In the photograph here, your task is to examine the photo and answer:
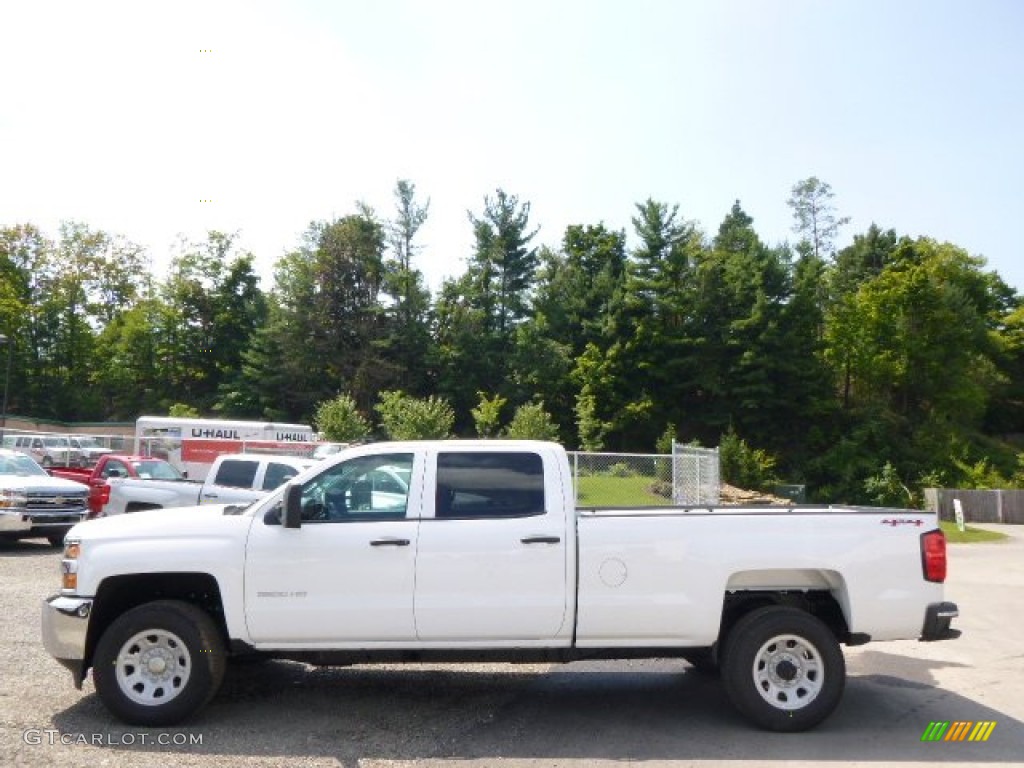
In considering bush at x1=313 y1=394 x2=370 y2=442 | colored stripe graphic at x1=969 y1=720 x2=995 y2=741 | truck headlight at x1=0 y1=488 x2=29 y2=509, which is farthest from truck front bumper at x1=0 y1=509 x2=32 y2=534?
bush at x1=313 y1=394 x2=370 y2=442

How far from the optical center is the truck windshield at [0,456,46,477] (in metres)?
18.2

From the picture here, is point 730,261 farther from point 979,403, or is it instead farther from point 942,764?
point 942,764

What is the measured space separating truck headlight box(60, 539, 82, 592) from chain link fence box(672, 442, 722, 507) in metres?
15.5

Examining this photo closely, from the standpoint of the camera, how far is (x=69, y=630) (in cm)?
678

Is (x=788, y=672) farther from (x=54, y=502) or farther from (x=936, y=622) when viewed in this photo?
(x=54, y=502)

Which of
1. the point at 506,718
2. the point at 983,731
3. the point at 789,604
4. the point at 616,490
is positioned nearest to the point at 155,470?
the point at 616,490

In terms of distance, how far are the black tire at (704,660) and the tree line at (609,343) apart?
45136mm

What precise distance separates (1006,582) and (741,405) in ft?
143

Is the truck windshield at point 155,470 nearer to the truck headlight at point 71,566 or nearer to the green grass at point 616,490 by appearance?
the green grass at point 616,490

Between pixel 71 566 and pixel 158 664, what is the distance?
0.98 m

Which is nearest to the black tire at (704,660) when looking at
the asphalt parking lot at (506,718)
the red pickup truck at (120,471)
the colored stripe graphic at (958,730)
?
the asphalt parking lot at (506,718)

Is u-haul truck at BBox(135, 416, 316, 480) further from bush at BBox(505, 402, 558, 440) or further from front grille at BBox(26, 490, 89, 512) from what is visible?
front grille at BBox(26, 490, 89, 512)

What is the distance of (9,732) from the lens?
6500 mm
